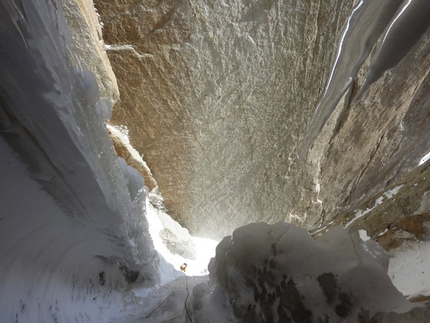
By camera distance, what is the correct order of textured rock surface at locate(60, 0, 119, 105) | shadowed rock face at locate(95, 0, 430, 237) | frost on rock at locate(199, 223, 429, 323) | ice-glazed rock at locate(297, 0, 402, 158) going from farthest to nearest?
ice-glazed rock at locate(297, 0, 402, 158), shadowed rock face at locate(95, 0, 430, 237), textured rock surface at locate(60, 0, 119, 105), frost on rock at locate(199, 223, 429, 323)

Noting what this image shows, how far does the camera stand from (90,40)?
233cm

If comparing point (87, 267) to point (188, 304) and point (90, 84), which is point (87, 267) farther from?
point (90, 84)

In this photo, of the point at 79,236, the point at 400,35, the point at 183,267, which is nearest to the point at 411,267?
the point at 79,236

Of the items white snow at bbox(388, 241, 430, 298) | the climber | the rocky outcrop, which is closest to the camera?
white snow at bbox(388, 241, 430, 298)

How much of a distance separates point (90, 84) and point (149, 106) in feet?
4.98

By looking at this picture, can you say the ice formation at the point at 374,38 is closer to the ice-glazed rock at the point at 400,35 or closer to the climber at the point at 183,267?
the ice-glazed rock at the point at 400,35

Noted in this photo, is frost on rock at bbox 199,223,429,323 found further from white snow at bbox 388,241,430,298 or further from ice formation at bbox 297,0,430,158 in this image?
ice formation at bbox 297,0,430,158

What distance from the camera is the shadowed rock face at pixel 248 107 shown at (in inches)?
94.7

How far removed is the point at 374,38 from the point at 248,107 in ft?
4.21

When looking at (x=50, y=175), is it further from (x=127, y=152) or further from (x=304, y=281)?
(x=127, y=152)

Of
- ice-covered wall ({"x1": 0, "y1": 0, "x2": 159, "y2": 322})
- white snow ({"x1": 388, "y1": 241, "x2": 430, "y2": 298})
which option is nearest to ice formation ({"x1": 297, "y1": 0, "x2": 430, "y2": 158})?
white snow ({"x1": 388, "y1": 241, "x2": 430, "y2": 298})

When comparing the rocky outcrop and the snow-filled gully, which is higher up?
the rocky outcrop

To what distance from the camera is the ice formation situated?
101 inches

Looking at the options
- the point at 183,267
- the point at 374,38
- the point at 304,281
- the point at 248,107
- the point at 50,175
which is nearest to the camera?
the point at 304,281
